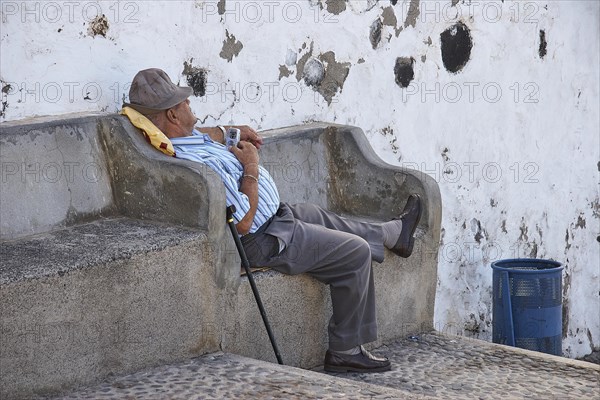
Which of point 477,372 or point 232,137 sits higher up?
point 232,137

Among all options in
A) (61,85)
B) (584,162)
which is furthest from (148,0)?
(584,162)

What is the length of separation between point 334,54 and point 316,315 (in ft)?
5.73

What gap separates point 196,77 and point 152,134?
78cm

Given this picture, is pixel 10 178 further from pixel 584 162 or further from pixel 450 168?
pixel 584 162

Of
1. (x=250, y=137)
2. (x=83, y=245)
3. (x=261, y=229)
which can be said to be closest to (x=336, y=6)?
(x=250, y=137)

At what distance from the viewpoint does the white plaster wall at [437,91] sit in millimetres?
5000

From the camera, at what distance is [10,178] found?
462cm

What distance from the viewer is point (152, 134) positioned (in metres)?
4.81

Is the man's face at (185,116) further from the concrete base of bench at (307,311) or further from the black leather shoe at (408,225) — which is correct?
the black leather shoe at (408,225)

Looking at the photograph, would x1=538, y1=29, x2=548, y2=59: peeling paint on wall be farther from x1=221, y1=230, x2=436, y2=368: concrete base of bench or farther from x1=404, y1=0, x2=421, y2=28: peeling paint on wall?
→ x1=221, y1=230, x2=436, y2=368: concrete base of bench

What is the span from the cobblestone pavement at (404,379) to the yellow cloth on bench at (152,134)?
0.92 meters

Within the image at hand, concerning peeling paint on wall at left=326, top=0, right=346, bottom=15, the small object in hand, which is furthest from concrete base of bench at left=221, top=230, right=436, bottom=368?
peeling paint on wall at left=326, top=0, right=346, bottom=15

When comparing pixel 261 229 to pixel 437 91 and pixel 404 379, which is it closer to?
pixel 404 379

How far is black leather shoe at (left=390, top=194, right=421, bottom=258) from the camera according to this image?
5.41m
